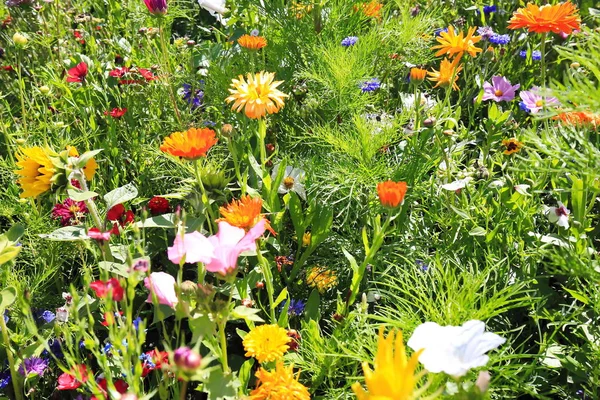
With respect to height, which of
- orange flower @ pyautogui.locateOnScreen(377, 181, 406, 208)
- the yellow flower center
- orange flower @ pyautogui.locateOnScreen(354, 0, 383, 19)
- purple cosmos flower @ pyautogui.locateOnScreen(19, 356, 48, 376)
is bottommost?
purple cosmos flower @ pyautogui.locateOnScreen(19, 356, 48, 376)

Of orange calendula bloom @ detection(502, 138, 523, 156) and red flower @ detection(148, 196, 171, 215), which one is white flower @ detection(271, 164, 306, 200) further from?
orange calendula bloom @ detection(502, 138, 523, 156)

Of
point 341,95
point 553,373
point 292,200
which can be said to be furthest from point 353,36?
point 553,373

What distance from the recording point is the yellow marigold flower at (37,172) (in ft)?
3.38

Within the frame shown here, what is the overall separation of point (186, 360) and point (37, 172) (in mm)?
615

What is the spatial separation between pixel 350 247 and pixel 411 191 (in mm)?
170

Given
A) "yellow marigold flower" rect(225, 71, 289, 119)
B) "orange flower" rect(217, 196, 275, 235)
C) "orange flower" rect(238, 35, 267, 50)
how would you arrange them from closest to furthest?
"orange flower" rect(217, 196, 275, 235) < "yellow marigold flower" rect(225, 71, 289, 119) < "orange flower" rect(238, 35, 267, 50)

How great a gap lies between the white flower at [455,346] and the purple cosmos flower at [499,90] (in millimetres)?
802

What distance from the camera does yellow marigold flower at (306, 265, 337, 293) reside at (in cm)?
127

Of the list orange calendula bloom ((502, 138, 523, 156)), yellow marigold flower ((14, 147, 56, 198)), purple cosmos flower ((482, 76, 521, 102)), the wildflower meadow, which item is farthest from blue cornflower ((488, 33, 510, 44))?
yellow marigold flower ((14, 147, 56, 198))

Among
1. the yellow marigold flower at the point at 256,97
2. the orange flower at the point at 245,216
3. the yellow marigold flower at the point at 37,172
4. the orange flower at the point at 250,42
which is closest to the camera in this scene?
the orange flower at the point at 245,216

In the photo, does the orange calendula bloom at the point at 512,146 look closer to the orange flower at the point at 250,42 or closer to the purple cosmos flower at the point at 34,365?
the orange flower at the point at 250,42

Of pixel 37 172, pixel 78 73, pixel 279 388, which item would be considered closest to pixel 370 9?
pixel 78 73

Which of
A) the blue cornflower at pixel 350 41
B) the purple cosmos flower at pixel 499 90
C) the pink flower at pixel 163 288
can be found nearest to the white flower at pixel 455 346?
the pink flower at pixel 163 288

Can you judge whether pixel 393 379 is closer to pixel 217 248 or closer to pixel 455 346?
pixel 455 346
